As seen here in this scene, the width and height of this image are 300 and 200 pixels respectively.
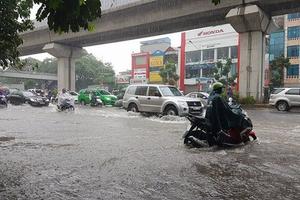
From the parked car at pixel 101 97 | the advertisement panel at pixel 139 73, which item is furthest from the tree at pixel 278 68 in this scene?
the advertisement panel at pixel 139 73

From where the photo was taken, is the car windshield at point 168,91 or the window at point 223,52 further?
the window at point 223,52

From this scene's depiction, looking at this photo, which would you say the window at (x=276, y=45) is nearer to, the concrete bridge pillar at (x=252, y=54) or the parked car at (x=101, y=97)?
the concrete bridge pillar at (x=252, y=54)

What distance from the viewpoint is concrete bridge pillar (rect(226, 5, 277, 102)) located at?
1054 inches

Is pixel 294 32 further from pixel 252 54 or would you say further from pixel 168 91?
pixel 168 91

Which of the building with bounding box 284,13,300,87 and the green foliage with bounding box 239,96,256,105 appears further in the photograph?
the building with bounding box 284,13,300,87

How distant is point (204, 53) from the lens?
60406 millimetres

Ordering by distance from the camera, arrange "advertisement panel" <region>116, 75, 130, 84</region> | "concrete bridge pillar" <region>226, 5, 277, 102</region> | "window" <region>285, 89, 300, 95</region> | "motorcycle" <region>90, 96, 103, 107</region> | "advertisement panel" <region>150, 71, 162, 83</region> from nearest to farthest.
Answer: "window" <region>285, 89, 300, 95</region>
"concrete bridge pillar" <region>226, 5, 277, 102</region>
"motorcycle" <region>90, 96, 103, 107</region>
"advertisement panel" <region>150, 71, 162, 83</region>
"advertisement panel" <region>116, 75, 130, 84</region>

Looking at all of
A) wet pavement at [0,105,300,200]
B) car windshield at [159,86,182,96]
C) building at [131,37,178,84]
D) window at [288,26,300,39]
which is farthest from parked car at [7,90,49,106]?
building at [131,37,178,84]

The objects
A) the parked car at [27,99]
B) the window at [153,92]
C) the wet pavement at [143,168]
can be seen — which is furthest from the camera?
the parked car at [27,99]

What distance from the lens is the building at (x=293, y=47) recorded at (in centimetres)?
5072

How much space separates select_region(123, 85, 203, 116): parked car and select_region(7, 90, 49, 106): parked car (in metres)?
13.0

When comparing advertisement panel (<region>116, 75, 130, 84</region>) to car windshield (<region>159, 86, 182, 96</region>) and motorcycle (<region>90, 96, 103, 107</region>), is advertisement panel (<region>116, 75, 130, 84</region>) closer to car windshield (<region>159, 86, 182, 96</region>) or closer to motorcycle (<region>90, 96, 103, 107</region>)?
motorcycle (<region>90, 96, 103, 107</region>)

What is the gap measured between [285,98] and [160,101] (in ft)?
30.4

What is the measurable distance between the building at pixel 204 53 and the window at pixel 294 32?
7.26 m
